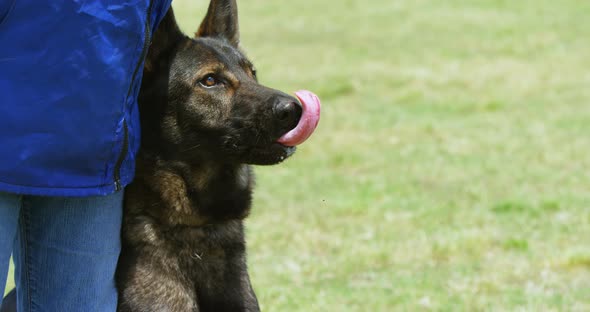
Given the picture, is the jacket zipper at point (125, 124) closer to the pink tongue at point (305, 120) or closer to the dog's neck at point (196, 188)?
the dog's neck at point (196, 188)

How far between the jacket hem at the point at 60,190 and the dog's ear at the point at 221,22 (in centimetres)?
116

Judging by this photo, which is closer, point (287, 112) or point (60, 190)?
point (60, 190)

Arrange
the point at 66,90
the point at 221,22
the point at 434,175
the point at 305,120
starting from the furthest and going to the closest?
the point at 434,175, the point at 221,22, the point at 305,120, the point at 66,90

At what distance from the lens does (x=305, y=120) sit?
10.9 feet

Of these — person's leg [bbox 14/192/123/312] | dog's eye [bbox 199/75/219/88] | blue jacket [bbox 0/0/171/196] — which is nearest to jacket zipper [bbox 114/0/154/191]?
blue jacket [bbox 0/0/171/196]

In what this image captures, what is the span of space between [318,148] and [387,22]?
390 inches

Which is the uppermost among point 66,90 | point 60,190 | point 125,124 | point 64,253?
point 66,90

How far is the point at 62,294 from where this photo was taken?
3.16m

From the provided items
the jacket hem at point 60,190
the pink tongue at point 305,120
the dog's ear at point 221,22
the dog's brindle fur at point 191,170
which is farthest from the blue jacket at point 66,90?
the dog's ear at point 221,22

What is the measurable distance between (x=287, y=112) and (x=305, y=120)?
0.09 m

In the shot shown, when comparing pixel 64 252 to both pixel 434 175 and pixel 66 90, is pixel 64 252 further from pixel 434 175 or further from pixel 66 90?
pixel 434 175

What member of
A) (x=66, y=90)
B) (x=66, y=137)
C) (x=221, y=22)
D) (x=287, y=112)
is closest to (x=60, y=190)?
(x=66, y=137)

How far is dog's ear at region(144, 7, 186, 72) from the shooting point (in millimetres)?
3574

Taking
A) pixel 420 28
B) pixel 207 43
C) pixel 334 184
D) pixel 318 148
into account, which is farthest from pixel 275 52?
pixel 207 43
